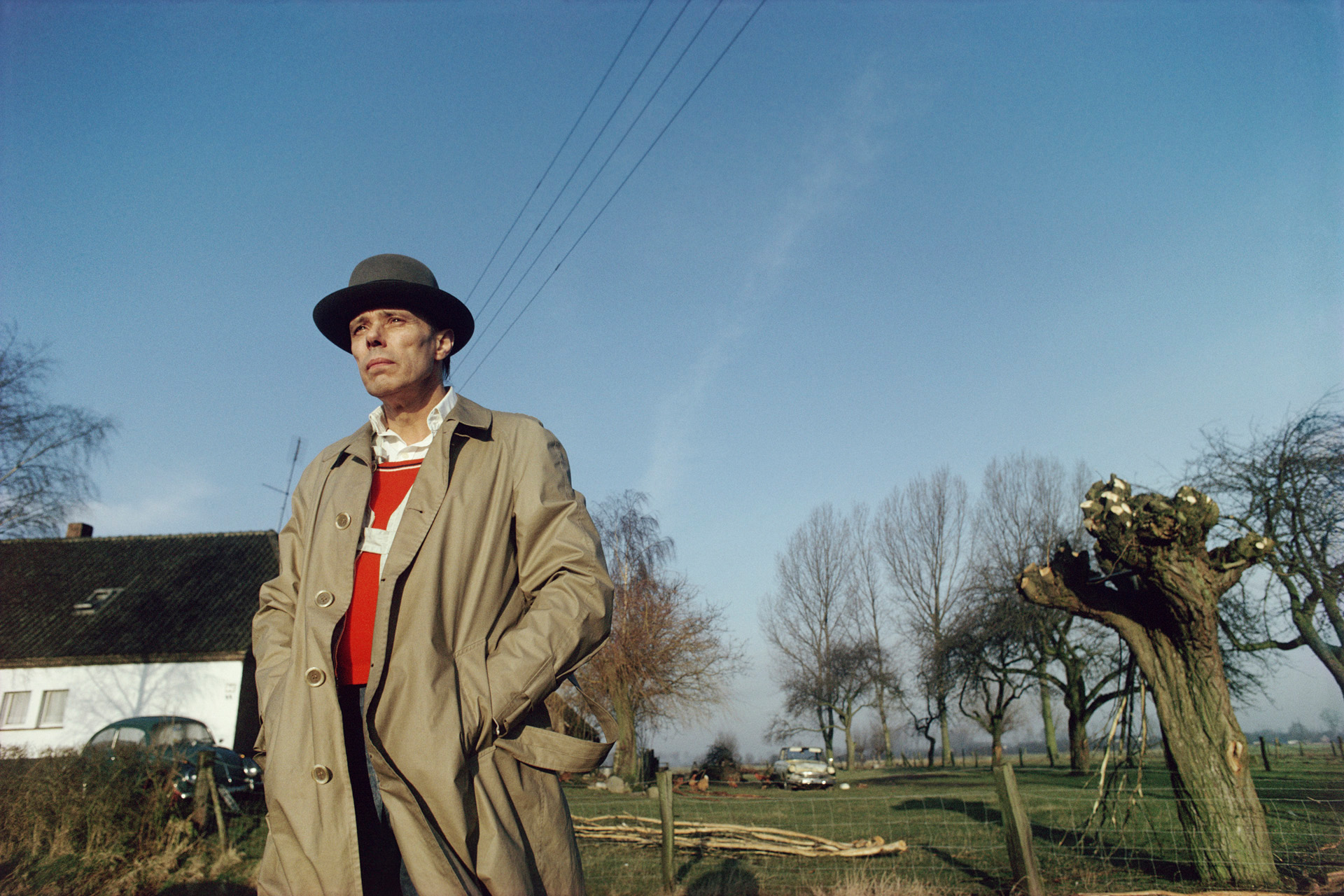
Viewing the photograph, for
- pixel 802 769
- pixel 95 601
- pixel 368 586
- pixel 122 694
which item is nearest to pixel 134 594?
pixel 95 601

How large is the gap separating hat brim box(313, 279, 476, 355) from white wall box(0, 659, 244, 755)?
76.4 feet

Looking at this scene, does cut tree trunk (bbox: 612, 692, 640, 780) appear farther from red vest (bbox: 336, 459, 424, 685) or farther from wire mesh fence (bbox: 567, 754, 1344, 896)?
red vest (bbox: 336, 459, 424, 685)

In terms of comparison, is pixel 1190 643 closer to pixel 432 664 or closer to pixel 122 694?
pixel 432 664

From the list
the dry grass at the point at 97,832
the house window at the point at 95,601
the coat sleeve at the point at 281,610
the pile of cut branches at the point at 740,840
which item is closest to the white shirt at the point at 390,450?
the coat sleeve at the point at 281,610

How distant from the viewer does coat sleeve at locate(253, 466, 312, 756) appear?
74.6 inches

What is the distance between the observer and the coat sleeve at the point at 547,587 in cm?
167

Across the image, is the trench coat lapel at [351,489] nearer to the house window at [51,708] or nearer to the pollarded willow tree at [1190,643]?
the pollarded willow tree at [1190,643]

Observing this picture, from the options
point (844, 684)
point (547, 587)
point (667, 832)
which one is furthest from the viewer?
point (844, 684)

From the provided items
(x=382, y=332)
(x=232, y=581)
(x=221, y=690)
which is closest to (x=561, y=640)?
(x=382, y=332)

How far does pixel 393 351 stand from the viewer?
7.16 feet

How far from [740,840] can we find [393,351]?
299 inches

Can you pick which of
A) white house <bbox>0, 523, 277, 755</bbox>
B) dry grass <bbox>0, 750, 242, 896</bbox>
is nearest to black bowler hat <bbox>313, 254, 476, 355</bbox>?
dry grass <bbox>0, 750, 242, 896</bbox>

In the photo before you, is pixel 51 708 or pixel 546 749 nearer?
pixel 546 749

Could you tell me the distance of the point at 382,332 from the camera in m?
2.21
